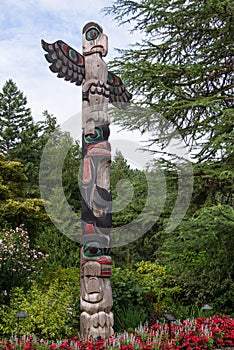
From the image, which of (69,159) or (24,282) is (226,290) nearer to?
(24,282)

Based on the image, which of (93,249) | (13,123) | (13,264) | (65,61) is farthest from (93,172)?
(13,123)

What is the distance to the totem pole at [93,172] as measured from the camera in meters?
5.90

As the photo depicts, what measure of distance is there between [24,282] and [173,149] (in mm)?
4075

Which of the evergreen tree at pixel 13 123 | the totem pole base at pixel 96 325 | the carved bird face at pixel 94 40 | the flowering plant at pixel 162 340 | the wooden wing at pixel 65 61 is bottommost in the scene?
the flowering plant at pixel 162 340

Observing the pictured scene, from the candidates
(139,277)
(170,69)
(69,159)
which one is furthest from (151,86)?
(69,159)

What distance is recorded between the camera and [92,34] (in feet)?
21.9

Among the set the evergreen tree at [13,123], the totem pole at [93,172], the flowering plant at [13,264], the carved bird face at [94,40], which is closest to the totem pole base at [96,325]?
the totem pole at [93,172]

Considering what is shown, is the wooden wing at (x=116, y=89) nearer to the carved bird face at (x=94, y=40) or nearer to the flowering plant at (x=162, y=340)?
the carved bird face at (x=94, y=40)

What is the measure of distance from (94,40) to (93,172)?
1909mm

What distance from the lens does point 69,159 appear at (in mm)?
18266

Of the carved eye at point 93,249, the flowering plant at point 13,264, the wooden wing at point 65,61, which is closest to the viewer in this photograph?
the carved eye at point 93,249

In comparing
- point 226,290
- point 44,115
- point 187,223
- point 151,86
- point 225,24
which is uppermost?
point 44,115

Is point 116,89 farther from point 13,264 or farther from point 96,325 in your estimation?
point 96,325

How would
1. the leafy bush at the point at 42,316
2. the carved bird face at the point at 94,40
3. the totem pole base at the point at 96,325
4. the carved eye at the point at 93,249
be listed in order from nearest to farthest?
the totem pole base at the point at 96,325 < the carved eye at the point at 93,249 < the leafy bush at the point at 42,316 < the carved bird face at the point at 94,40
